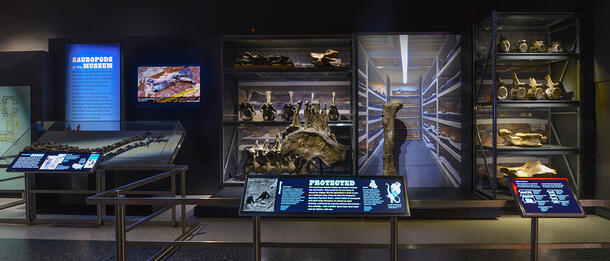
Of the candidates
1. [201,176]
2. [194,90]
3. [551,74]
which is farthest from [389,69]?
[201,176]

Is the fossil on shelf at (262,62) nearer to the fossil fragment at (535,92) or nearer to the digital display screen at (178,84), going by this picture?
the digital display screen at (178,84)

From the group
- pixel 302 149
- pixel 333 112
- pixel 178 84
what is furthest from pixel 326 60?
pixel 178 84

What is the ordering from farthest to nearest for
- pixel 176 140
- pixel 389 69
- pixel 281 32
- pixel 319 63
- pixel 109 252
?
pixel 281 32 → pixel 389 69 → pixel 319 63 → pixel 176 140 → pixel 109 252

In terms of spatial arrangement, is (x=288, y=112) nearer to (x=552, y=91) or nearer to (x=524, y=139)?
(x=524, y=139)

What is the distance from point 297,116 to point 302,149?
43 cm

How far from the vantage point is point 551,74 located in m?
4.63

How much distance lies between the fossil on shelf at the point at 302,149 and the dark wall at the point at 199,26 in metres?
1.08

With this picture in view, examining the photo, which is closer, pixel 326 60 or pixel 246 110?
pixel 326 60

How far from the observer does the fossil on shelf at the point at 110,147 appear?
3.96 metres

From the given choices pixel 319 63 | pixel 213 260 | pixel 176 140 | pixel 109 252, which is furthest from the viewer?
pixel 319 63

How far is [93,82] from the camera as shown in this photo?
5.39 meters

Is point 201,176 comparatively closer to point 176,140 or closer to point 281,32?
point 176,140

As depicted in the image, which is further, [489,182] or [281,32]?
[281,32]

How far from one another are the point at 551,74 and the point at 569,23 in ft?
2.14
